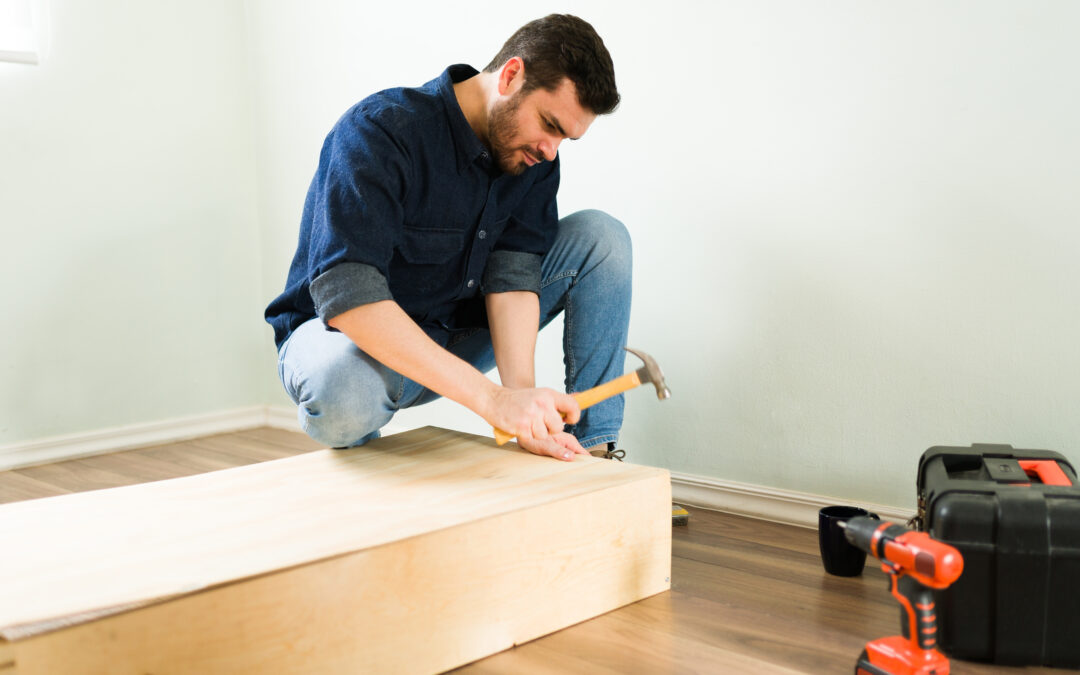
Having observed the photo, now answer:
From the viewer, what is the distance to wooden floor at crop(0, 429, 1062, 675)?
113cm

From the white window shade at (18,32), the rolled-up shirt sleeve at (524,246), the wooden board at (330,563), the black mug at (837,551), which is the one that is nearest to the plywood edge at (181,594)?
the wooden board at (330,563)

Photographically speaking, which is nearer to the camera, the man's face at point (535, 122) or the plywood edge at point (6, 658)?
the plywood edge at point (6, 658)

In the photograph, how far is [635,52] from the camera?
77.1 inches

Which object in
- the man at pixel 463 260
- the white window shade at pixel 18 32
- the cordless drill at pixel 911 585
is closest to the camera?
the cordless drill at pixel 911 585

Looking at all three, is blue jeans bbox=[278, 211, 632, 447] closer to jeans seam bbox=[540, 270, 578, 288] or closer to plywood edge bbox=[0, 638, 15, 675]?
jeans seam bbox=[540, 270, 578, 288]

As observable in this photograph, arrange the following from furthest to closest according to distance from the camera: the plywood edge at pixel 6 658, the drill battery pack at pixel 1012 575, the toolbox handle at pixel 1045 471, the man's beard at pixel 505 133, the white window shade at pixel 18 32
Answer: the white window shade at pixel 18 32
the man's beard at pixel 505 133
the toolbox handle at pixel 1045 471
the drill battery pack at pixel 1012 575
the plywood edge at pixel 6 658

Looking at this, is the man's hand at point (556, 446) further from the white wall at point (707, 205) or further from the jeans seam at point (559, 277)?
the white wall at point (707, 205)

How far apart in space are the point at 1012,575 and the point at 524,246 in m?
0.96

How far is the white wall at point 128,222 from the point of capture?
2.42 m

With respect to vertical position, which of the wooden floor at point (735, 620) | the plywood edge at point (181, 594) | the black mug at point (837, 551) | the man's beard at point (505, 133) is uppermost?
the man's beard at point (505, 133)

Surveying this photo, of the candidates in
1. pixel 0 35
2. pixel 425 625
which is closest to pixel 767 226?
pixel 425 625

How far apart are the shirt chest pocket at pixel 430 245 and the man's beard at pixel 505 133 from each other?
0.49ft

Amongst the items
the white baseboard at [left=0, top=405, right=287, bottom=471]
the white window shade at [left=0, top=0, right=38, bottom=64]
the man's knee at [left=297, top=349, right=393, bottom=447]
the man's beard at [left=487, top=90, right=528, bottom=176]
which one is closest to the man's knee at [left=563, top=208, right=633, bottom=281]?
the man's beard at [left=487, top=90, right=528, bottom=176]

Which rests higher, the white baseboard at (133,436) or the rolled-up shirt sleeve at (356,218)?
the rolled-up shirt sleeve at (356,218)
